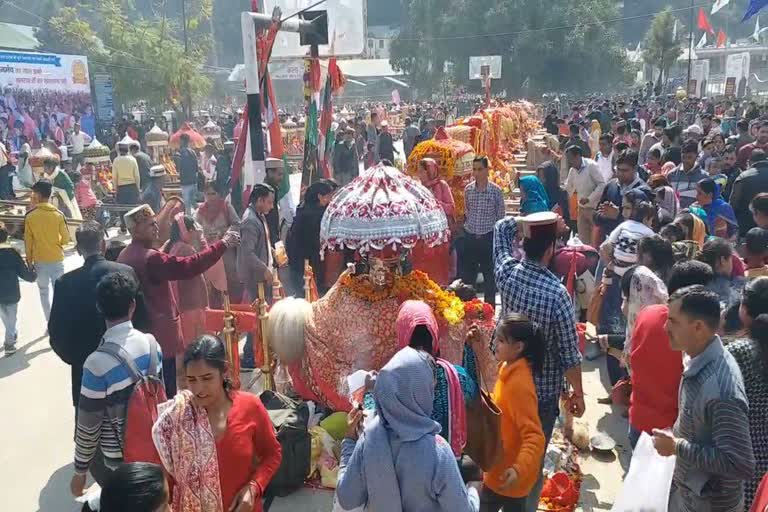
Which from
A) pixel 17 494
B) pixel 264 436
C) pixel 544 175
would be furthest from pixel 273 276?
pixel 544 175

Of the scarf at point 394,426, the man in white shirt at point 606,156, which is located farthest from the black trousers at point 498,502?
the man in white shirt at point 606,156

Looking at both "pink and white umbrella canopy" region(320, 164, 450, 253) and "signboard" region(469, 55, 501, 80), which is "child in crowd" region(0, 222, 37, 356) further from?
"signboard" region(469, 55, 501, 80)

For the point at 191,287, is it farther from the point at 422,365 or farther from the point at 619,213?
the point at 619,213

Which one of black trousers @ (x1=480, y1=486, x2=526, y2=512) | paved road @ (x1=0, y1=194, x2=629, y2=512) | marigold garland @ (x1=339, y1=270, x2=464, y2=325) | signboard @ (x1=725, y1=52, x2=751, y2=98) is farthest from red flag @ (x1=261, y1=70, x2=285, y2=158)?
signboard @ (x1=725, y1=52, x2=751, y2=98)

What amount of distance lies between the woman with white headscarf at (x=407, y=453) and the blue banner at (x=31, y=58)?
1872 cm

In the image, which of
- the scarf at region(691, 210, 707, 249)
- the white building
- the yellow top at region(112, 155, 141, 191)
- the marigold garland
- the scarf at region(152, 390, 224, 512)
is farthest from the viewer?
the white building

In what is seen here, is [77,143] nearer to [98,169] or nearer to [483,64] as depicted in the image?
[98,169]

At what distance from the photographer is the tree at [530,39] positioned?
4109cm

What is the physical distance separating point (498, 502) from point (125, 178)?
32.6 feet

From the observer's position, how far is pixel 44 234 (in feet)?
22.5

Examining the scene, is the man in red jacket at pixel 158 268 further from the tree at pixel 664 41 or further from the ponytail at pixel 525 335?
the tree at pixel 664 41

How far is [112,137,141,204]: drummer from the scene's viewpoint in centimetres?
1121

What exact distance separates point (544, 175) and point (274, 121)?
3593 millimetres

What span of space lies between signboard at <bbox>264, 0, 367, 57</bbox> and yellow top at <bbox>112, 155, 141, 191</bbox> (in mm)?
3685
